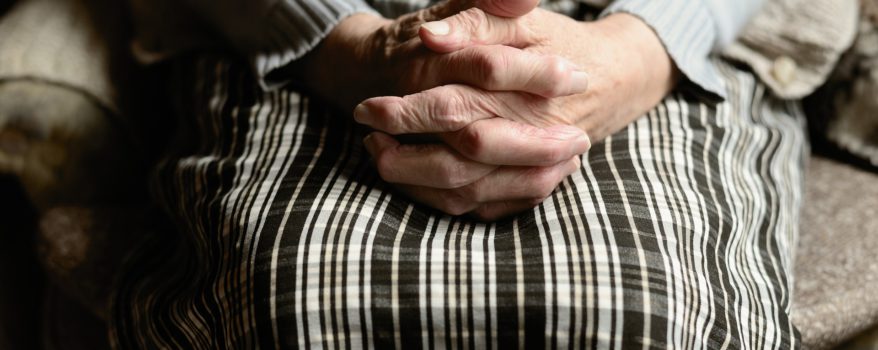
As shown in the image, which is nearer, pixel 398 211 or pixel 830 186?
pixel 398 211

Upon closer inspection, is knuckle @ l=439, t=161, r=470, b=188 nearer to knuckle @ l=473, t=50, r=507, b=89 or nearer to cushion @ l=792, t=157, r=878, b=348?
knuckle @ l=473, t=50, r=507, b=89

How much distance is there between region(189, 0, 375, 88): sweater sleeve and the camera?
69 centimetres

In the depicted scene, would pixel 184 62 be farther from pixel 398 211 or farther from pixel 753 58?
pixel 753 58

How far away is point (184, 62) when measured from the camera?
87 cm

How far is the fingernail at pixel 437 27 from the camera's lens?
1.79ft

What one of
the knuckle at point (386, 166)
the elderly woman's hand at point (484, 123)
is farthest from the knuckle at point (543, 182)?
the knuckle at point (386, 166)

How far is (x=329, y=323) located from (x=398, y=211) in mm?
106

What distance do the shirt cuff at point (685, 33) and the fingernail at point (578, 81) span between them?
0.17 m

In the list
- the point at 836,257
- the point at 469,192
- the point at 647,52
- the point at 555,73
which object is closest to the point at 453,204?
the point at 469,192

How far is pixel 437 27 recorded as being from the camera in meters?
0.55

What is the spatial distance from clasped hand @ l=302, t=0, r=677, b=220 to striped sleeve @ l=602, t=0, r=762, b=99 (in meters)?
0.09

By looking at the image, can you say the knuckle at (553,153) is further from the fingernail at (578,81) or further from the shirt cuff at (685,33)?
the shirt cuff at (685,33)

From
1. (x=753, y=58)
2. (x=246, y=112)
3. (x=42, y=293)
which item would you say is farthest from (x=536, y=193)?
(x=42, y=293)

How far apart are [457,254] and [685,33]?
0.36m
